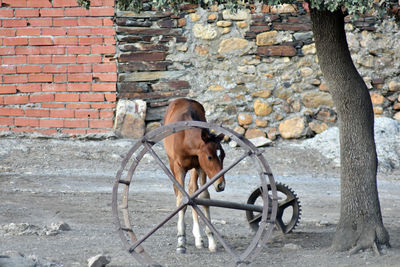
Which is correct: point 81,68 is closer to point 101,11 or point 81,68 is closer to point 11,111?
point 101,11

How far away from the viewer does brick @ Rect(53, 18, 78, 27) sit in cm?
1063

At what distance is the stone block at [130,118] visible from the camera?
10656 millimetres

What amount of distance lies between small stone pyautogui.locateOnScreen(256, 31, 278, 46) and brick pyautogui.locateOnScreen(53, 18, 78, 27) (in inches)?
124

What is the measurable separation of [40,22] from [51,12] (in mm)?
259

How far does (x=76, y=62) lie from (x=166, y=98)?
166 centimetres

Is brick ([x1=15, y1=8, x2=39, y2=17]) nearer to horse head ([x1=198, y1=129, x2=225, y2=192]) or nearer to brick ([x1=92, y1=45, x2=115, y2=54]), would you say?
brick ([x1=92, y1=45, x2=115, y2=54])

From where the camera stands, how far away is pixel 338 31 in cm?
571

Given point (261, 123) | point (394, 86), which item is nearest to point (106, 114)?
point (261, 123)

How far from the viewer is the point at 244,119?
430 inches

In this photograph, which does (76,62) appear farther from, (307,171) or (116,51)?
(307,171)

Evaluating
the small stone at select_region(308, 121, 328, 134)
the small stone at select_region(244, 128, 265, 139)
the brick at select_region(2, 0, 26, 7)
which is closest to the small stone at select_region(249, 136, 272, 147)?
the small stone at select_region(244, 128, 265, 139)

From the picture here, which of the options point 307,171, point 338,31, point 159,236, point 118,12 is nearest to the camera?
point 338,31

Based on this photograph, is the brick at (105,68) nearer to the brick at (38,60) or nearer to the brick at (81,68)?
the brick at (81,68)

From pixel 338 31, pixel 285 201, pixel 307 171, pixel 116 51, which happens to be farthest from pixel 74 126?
pixel 338 31
